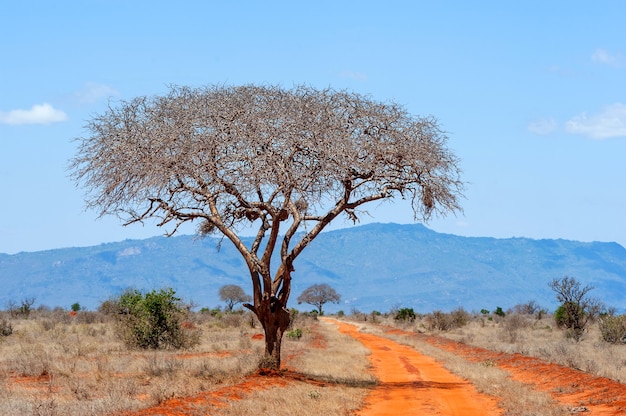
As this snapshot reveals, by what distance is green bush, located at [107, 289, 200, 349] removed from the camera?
33.1m

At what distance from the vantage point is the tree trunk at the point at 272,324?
878 inches

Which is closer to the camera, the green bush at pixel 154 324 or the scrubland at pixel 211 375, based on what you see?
the scrubland at pixel 211 375

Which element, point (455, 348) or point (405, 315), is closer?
point (455, 348)

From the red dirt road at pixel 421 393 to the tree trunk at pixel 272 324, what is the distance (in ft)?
9.37

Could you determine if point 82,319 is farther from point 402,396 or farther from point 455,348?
point 402,396

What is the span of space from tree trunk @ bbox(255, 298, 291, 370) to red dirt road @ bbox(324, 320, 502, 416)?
2.86 metres

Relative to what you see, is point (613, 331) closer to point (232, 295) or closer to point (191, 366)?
point (191, 366)

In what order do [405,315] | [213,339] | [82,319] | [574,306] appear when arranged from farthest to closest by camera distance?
1. [405,315]
2. [82,319]
3. [574,306]
4. [213,339]

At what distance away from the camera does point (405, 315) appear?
76812mm

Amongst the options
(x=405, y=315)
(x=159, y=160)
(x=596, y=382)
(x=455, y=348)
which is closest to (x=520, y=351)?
(x=455, y=348)

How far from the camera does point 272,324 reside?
22359mm

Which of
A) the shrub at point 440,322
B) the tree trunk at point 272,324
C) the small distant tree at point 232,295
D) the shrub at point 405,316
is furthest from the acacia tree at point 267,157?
the small distant tree at point 232,295

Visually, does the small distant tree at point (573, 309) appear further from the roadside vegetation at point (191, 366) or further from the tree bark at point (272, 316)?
the tree bark at point (272, 316)

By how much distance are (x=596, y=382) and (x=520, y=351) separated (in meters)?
13.0
